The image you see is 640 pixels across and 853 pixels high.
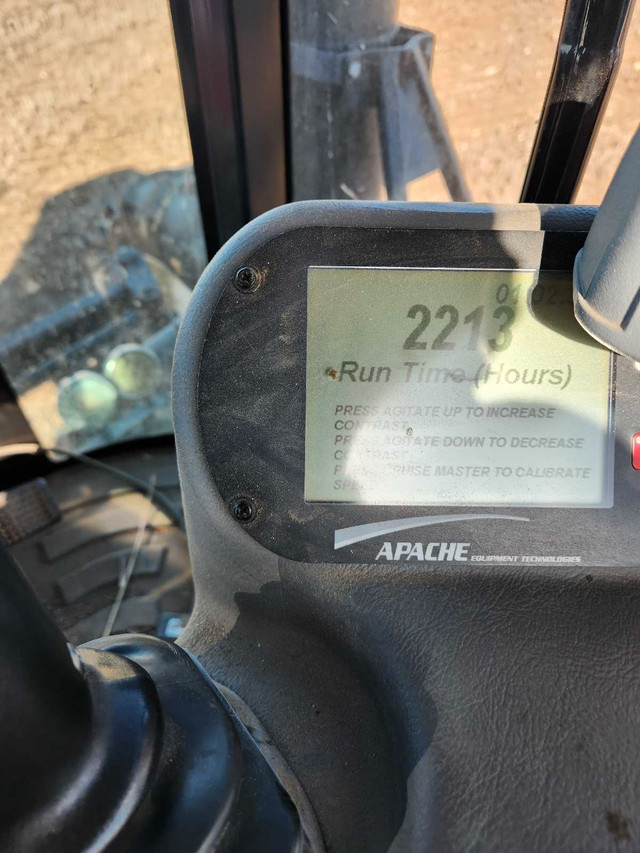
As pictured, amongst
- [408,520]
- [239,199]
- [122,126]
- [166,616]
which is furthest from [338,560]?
[122,126]

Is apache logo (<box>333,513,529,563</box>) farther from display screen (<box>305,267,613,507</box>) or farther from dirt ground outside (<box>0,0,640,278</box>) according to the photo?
dirt ground outside (<box>0,0,640,278</box>)

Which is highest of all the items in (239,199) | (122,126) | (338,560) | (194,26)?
(194,26)

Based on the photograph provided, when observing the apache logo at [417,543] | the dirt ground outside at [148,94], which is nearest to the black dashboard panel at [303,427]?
the apache logo at [417,543]

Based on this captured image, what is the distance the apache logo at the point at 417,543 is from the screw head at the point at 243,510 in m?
0.10

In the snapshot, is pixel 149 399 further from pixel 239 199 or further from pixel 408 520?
pixel 408 520

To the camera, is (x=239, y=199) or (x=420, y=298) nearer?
(x=420, y=298)

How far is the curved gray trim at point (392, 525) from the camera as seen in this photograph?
70 cm

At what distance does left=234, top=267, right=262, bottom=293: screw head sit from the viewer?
2.22ft

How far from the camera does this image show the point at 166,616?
4.14 ft

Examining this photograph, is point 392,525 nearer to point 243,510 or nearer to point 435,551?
point 435,551

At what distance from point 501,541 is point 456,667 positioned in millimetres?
144

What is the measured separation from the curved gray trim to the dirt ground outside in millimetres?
647

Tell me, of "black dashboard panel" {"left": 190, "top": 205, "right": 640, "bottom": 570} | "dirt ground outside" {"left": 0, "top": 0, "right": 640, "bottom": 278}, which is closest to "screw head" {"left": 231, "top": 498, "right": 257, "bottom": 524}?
"black dashboard panel" {"left": 190, "top": 205, "right": 640, "bottom": 570}

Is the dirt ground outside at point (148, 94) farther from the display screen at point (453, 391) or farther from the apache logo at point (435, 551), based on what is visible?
the apache logo at point (435, 551)
